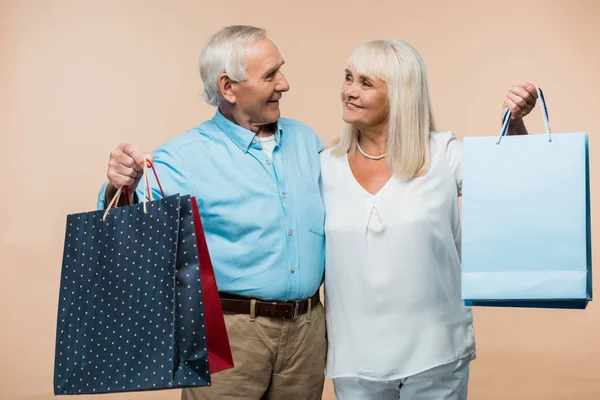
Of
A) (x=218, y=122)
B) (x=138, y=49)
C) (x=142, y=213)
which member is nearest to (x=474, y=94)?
(x=138, y=49)

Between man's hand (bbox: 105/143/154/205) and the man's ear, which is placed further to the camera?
the man's ear

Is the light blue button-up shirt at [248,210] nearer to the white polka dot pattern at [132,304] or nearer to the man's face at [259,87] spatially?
Result: the man's face at [259,87]

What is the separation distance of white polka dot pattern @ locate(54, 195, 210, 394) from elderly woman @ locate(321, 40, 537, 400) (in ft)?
2.17

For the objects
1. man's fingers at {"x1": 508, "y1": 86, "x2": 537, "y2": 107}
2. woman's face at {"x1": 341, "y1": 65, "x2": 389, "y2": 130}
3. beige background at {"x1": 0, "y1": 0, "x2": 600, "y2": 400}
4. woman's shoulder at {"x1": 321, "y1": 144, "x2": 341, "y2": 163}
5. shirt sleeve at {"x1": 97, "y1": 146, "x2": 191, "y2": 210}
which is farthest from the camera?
beige background at {"x1": 0, "y1": 0, "x2": 600, "y2": 400}

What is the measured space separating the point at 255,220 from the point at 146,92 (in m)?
2.45

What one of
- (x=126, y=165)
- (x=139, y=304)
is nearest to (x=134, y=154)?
(x=126, y=165)

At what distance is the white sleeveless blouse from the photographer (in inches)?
109

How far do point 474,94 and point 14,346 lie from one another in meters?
2.66

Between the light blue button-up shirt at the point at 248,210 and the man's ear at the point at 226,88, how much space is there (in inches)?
3.2

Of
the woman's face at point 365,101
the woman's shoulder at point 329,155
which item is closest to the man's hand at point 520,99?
the woman's face at point 365,101

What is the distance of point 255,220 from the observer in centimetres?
277

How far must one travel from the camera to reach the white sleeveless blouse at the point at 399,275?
277cm

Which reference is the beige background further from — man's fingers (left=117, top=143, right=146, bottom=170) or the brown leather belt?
man's fingers (left=117, top=143, right=146, bottom=170)

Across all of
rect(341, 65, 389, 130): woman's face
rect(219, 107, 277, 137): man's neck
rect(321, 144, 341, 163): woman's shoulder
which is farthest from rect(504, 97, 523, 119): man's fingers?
rect(219, 107, 277, 137): man's neck
